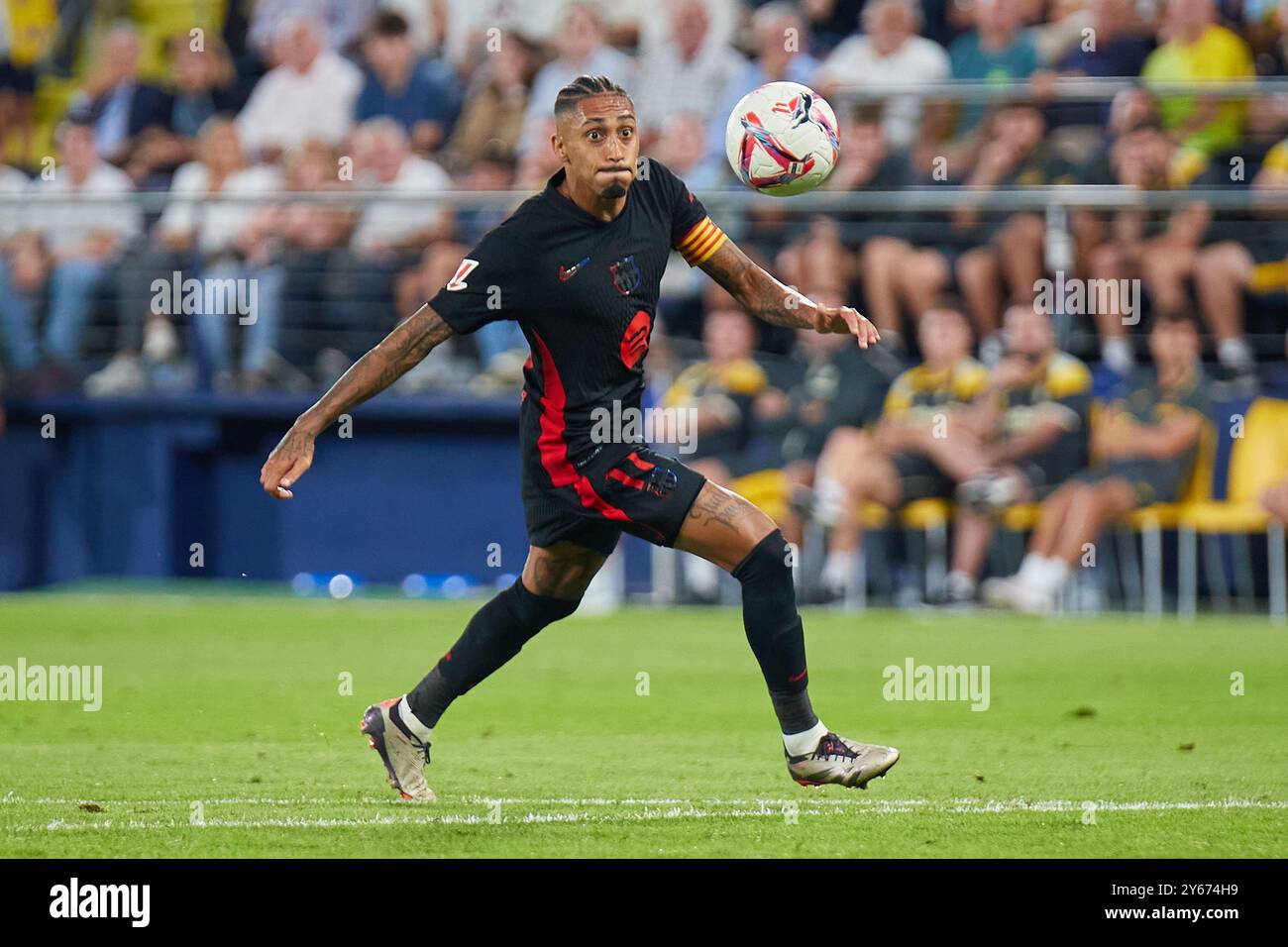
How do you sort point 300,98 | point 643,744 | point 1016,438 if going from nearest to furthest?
point 643,744, point 1016,438, point 300,98

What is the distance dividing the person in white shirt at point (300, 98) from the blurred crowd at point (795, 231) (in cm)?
3

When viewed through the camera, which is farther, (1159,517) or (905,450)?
(905,450)

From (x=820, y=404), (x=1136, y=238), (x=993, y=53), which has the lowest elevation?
(x=820, y=404)

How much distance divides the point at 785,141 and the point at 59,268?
36.7 ft

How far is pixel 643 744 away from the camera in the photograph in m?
8.24

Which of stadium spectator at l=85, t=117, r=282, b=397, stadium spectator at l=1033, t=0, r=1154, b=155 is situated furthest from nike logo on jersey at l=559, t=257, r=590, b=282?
stadium spectator at l=1033, t=0, r=1154, b=155

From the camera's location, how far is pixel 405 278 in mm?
16203

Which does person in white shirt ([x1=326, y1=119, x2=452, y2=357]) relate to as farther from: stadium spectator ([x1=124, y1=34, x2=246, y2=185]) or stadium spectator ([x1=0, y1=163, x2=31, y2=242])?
stadium spectator ([x1=0, y1=163, x2=31, y2=242])

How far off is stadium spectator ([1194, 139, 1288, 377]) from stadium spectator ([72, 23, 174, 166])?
998cm

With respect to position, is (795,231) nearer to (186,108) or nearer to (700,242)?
(186,108)

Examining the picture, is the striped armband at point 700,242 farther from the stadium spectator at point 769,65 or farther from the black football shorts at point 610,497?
the stadium spectator at point 769,65

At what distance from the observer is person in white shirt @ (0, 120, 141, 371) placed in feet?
54.2

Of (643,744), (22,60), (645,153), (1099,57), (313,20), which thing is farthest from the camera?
(22,60)

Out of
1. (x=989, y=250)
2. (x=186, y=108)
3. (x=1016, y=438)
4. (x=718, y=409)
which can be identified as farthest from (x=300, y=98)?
(x=1016, y=438)
